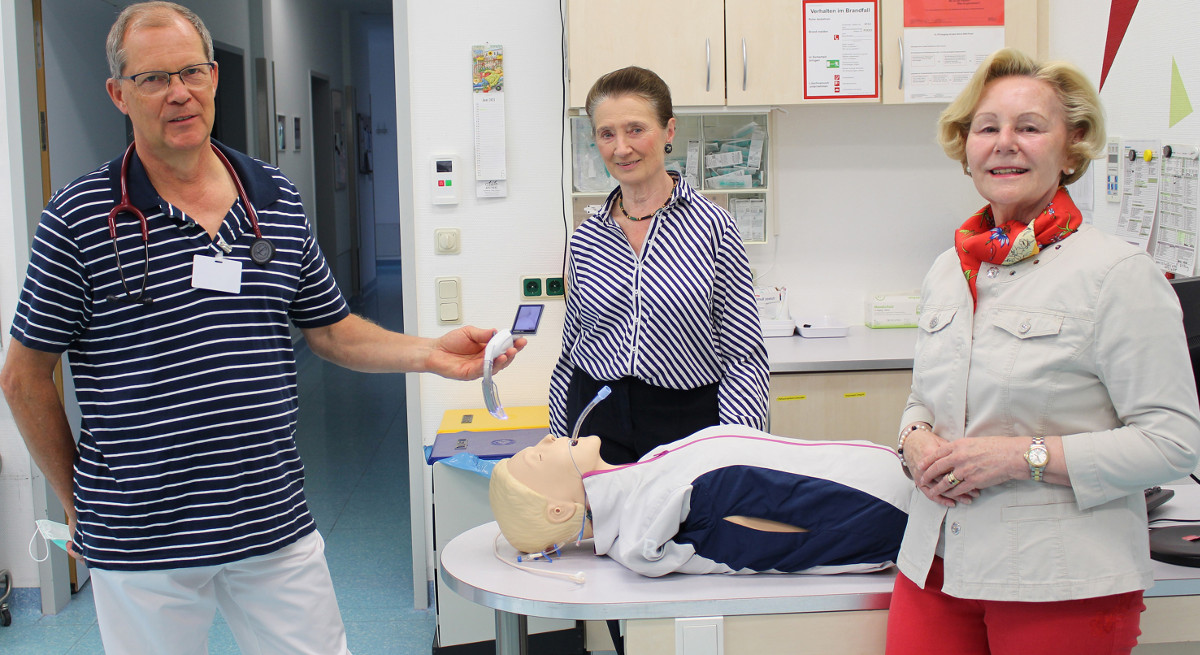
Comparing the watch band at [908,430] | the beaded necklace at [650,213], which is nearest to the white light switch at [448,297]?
the beaded necklace at [650,213]

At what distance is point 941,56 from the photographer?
334cm

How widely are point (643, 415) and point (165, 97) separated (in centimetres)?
113

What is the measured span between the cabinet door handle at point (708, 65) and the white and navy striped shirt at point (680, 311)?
3.90ft

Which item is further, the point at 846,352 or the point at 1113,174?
the point at 846,352

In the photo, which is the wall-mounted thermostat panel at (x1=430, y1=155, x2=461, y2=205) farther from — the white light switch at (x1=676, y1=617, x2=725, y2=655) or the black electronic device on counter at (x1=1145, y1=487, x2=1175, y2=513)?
the black electronic device on counter at (x1=1145, y1=487, x2=1175, y2=513)

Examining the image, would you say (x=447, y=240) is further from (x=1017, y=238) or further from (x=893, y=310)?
(x=1017, y=238)

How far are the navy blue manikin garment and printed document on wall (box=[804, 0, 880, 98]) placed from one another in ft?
6.52

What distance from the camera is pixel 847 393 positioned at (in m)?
3.17

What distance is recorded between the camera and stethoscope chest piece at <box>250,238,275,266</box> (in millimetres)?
1645

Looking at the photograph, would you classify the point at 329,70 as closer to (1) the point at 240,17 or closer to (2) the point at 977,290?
(1) the point at 240,17

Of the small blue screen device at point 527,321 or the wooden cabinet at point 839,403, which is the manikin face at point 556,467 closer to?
the small blue screen device at point 527,321

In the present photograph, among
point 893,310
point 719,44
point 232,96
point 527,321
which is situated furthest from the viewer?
point 232,96

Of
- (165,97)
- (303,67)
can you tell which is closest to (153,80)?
(165,97)

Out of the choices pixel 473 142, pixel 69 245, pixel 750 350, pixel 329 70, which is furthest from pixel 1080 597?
pixel 329 70
